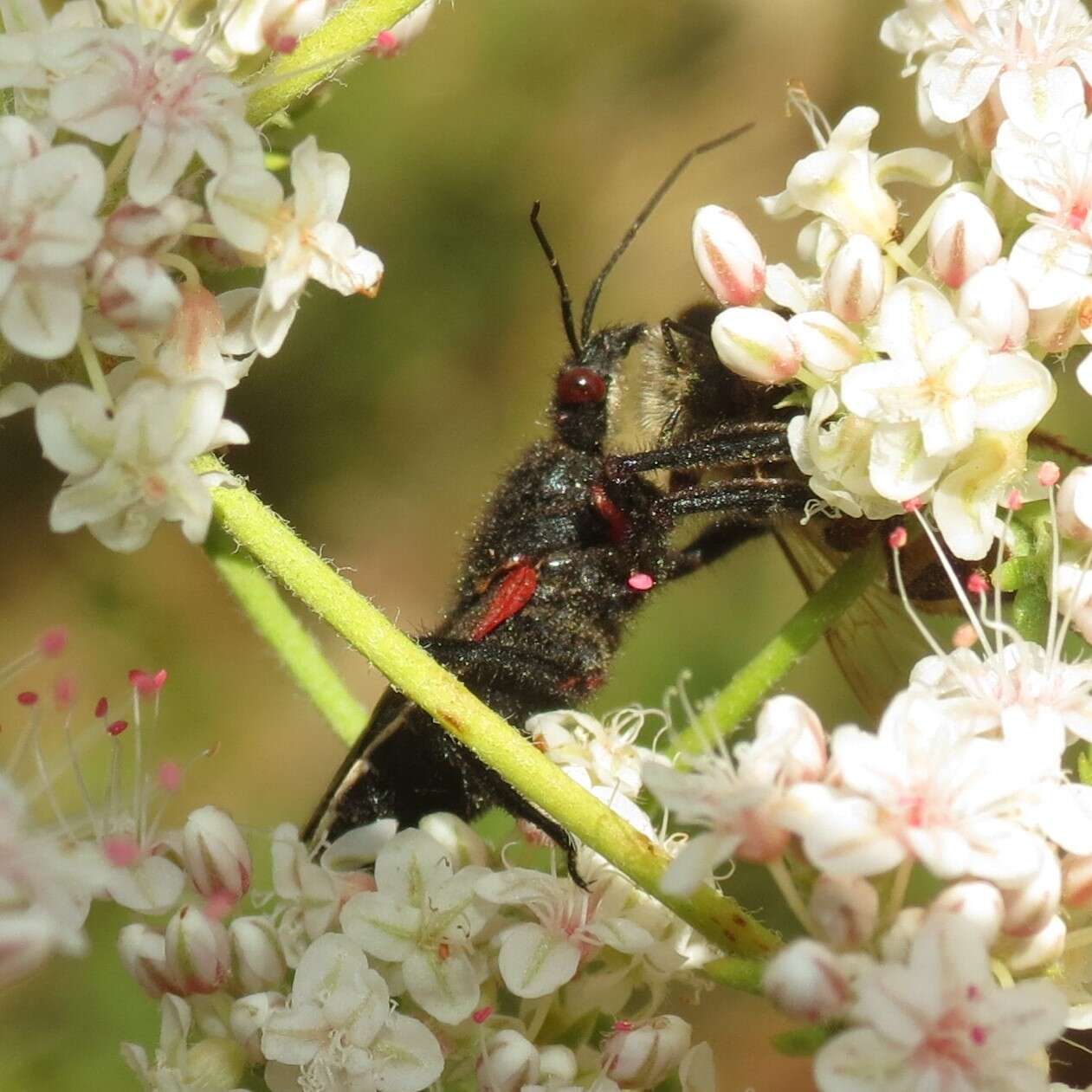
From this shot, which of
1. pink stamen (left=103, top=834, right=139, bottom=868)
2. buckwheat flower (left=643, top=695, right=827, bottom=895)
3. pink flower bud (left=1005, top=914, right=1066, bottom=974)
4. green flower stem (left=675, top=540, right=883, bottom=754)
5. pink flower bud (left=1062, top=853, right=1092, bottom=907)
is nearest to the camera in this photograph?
buckwheat flower (left=643, top=695, right=827, bottom=895)

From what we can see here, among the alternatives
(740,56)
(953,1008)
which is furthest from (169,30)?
(740,56)

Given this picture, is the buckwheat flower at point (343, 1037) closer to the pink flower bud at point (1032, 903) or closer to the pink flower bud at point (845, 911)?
the pink flower bud at point (845, 911)

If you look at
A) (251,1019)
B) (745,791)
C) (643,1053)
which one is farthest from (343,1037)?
(745,791)

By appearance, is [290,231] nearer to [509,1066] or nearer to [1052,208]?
[1052,208]

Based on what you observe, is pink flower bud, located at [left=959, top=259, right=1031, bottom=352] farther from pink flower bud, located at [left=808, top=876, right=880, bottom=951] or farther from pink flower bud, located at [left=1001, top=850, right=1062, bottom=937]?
pink flower bud, located at [left=808, top=876, right=880, bottom=951]

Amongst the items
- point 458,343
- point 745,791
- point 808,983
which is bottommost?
point 458,343

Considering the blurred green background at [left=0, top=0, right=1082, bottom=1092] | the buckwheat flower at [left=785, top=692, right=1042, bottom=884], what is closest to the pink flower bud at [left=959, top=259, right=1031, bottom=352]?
the buckwheat flower at [left=785, top=692, right=1042, bottom=884]

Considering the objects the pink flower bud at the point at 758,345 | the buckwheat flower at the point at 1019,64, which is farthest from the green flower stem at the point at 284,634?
the buckwheat flower at the point at 1019,64
